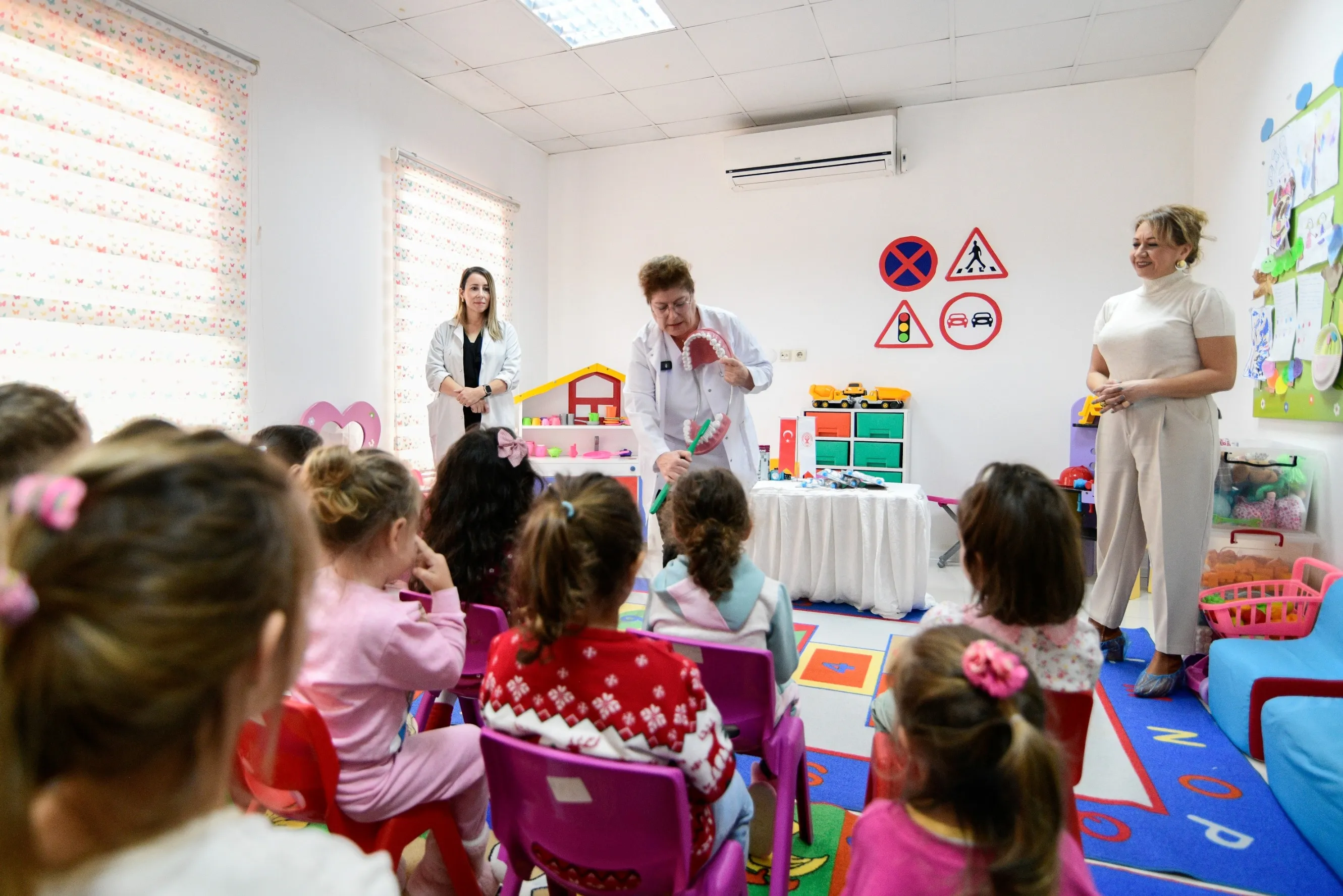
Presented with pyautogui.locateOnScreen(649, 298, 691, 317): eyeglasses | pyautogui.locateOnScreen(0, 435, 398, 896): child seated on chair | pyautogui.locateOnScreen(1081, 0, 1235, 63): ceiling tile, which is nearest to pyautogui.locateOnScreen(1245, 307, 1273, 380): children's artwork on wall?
pyautogui.locateOnScreen(1081, 0, 1235, 63): ceiling tile

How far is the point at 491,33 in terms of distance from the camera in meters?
3.91

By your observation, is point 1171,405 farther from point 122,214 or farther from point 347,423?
point 122,214

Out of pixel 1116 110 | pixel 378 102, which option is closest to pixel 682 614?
pixel 378 102

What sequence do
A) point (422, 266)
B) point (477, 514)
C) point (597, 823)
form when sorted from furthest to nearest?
point (422, 266) < point (477, 514) < point (597, 823)

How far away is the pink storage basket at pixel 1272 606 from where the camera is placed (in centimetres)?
237

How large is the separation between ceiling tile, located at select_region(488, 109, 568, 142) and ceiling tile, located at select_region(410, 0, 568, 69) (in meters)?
0.76

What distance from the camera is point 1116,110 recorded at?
14.7 feet

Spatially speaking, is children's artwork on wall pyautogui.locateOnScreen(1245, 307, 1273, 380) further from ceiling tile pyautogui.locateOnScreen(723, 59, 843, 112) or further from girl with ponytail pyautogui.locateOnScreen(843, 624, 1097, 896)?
girl with ponytail pyautogui.locateOnScreen(843, 624, 1097, 896)

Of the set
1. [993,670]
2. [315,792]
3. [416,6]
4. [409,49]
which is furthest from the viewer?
→ [409,49]

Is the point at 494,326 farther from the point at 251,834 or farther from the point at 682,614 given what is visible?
the point at 251,834

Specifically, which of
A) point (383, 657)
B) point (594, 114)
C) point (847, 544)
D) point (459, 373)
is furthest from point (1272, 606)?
point (594, 114)

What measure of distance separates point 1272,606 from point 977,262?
2918 millimetres

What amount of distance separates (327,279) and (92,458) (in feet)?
12.1

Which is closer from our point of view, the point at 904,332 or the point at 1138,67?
the point at 1138,67
